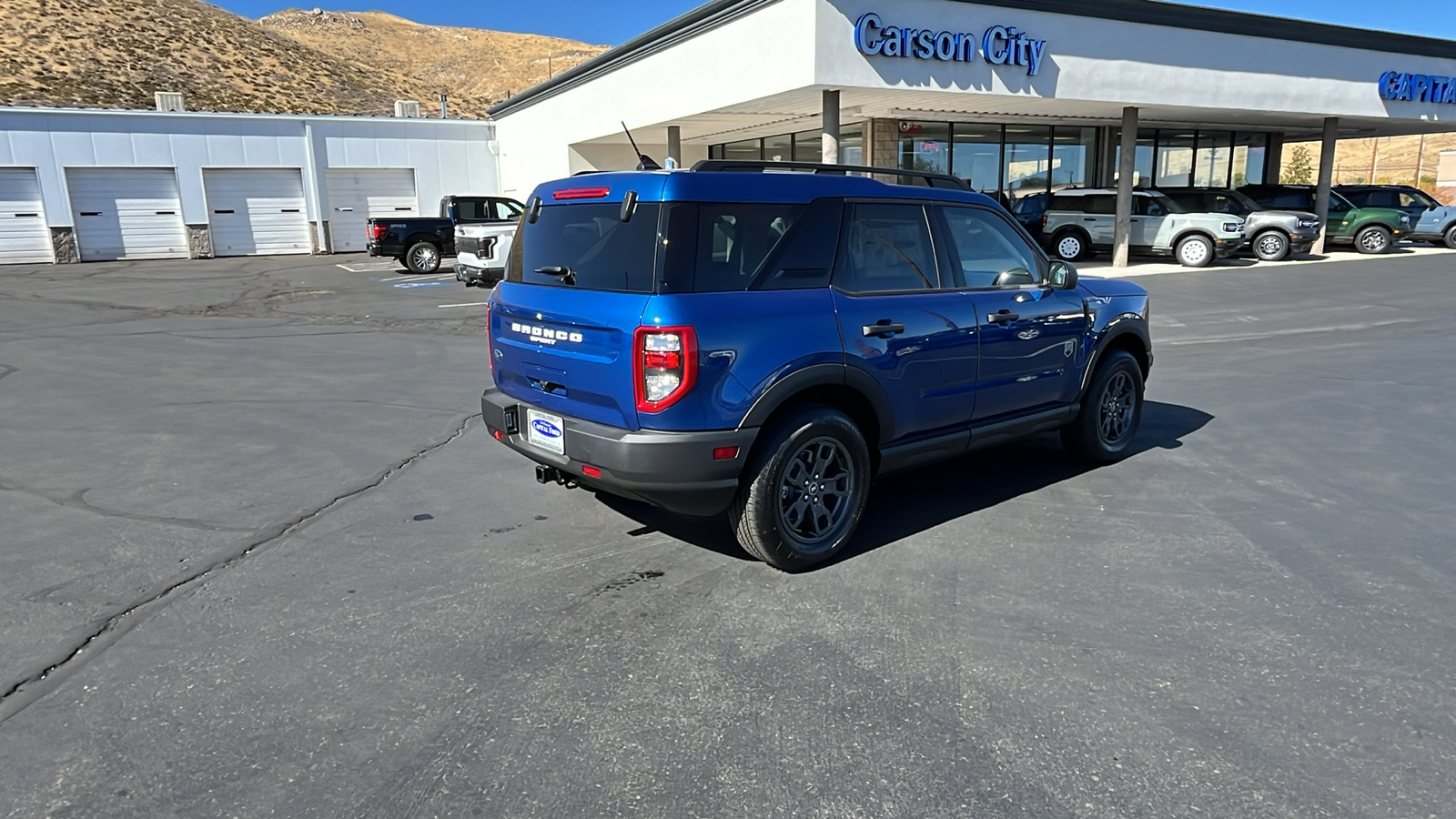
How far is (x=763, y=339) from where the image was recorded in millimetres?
4145

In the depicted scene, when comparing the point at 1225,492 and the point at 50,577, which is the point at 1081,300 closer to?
the point at 1225,492

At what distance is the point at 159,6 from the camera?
59625mm

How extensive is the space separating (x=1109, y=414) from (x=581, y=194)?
13.0 ft

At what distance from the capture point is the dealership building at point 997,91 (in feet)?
50.4

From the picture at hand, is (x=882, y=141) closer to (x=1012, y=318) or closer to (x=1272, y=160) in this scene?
(x=1272, y=160)

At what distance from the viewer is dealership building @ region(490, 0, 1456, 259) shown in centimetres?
1537

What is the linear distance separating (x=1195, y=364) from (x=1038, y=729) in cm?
803

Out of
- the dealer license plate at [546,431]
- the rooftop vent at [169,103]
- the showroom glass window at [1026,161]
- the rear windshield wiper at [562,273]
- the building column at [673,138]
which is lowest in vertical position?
the dealer license plate at [546,431]

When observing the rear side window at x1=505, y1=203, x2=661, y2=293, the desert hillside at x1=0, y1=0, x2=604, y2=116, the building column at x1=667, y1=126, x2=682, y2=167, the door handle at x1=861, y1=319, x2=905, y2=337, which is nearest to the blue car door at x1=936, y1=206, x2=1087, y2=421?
the door handle at x1=861, y1=319, x2=905, y2=337

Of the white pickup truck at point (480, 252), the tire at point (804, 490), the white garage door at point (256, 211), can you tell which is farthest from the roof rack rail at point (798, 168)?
the white garage door at point (256, 211)

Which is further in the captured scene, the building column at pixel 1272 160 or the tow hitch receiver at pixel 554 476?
the building column at pixel 1272 160

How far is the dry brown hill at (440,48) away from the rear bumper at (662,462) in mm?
99511

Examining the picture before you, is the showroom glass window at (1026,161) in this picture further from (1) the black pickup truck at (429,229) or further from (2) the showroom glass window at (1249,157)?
(1) the black pickup truck at (429,229)

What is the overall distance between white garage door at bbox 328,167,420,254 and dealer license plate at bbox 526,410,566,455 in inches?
1077
